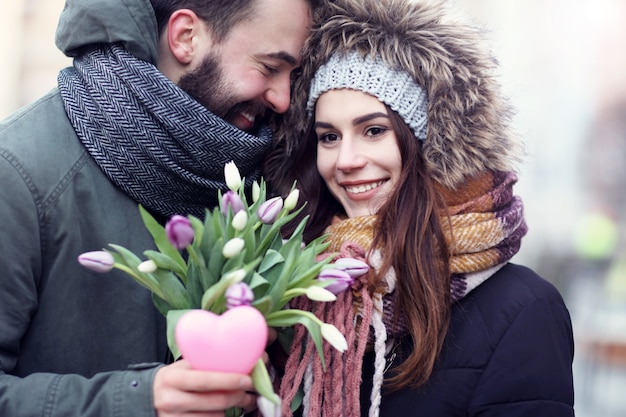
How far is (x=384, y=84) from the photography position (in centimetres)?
241

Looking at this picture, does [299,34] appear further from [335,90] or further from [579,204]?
[579,204]

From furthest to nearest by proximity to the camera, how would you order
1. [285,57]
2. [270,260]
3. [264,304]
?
[285,57] < [270,260] < [264,304]

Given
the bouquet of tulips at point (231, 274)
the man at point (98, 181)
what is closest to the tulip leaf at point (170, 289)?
the bouquet of tulips at point (231, 274)

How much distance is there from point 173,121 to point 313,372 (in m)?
0.77

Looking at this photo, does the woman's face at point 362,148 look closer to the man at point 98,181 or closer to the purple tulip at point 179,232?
the man at point 98,181

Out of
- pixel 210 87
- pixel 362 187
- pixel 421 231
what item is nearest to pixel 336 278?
pixel 421 231

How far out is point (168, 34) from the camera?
2.50 m

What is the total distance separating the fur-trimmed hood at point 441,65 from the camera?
2.41m

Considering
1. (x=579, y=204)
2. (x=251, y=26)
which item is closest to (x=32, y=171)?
(x=251, y=26)

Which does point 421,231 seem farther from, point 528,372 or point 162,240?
point 162,240

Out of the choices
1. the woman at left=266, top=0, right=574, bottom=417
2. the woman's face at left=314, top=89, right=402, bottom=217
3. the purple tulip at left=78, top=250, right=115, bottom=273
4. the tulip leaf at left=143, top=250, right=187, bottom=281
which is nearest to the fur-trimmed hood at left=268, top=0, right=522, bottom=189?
the woman at left=266, top=0, right=574, bottom=417

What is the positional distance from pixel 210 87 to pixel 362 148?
19.3 inches

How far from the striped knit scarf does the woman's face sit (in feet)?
0.31

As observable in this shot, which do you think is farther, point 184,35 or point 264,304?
point 184,35
